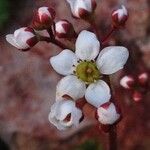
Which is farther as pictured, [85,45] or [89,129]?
[89,129]

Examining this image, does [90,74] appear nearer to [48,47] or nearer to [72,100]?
[72,100]

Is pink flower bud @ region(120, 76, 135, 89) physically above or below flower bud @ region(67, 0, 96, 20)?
below

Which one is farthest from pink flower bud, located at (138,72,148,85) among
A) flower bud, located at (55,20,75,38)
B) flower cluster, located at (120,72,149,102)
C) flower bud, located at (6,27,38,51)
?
flower bud, located at (6,27,38,51)

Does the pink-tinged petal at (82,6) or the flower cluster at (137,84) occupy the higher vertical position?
the pink-tinged petal at (82,6)

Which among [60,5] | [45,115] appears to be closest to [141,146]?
[45,115]

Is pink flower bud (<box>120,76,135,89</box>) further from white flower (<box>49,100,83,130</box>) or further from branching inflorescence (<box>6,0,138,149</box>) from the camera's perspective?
white flower (<box>49,100,83,130</box>)

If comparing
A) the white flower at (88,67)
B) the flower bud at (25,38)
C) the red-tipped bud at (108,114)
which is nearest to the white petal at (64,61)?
the white flower at (88,67)

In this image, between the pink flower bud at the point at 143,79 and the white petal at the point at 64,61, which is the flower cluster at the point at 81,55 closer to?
the white petal at the point at 64,61
